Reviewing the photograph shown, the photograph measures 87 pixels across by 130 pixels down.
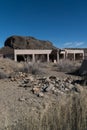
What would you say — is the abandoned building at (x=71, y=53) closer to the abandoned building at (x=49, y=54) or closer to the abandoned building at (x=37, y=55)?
the abandoned building at (x=49, y=54)

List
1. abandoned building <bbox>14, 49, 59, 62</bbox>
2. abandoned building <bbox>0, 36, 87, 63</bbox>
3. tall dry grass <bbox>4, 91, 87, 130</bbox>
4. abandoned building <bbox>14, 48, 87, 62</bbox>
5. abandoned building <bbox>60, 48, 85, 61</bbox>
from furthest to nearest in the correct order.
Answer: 1. abandoned building <bbox>60, 48, 85, 61</bbox>
2. abandoned building <bbox>14, 48, 87, 62</bbox>
3. abandoned building <bbox>0, 36, 87, 63</bbox>
4. abandoned building <bbox>14, 49, 59, 62</bbox>
5. tall dry grass <bbox>4, 91, 87, 130</bbox>

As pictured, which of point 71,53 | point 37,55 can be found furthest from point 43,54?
point 71,53

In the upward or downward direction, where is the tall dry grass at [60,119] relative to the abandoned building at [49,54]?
downward

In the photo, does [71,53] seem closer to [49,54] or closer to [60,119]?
[49,54]

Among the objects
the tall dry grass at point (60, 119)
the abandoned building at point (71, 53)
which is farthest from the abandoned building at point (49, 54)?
the tall dry grass at point (60, 119)

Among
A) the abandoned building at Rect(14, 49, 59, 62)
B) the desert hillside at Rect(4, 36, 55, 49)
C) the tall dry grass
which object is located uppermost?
the desert hillside at Rect(4, 36, 55, 49)

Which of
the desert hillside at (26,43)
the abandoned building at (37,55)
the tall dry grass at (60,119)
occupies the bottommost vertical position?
the tall dry grass at (60,119)

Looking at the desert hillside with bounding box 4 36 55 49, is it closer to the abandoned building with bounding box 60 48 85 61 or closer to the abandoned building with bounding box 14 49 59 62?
the abandoned building with bounding box 60 48 85 61

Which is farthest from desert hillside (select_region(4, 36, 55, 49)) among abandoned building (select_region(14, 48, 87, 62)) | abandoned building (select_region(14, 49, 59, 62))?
abandoned building (select_region(14, 49, 59, 62))

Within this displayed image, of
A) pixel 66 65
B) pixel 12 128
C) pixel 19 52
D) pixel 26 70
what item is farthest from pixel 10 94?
pixel 19 52

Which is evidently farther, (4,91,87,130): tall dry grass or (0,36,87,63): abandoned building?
(0,36,87,63): abandoned building

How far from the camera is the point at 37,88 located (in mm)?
11727

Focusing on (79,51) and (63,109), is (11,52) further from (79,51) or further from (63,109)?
(63,109)

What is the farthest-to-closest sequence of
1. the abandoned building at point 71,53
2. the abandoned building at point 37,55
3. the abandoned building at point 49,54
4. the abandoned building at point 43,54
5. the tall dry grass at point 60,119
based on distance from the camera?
the abandoned building at point 71,53 → the abandoned building at point 49,54 → the abandoned building at point 43,54 → the abandoned building at point 37,55 → the tall dry grass at point 60,119
